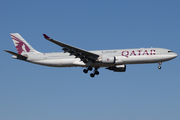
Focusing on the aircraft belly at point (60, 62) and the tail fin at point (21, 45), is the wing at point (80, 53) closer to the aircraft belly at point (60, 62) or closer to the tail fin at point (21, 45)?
the aircraft belly at point (60, 62)

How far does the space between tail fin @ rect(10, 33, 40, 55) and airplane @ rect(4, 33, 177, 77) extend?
Result: 1870 mm

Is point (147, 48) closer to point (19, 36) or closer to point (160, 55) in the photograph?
point (160, 55)

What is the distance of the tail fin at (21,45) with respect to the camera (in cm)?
5353

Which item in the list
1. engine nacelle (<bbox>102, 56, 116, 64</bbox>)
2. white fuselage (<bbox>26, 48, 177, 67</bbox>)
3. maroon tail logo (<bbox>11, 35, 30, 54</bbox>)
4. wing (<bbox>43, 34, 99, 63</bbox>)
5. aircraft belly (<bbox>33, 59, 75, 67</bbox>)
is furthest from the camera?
maroon tail logo (<bbox>11, 35, 30, 54</bbox>)

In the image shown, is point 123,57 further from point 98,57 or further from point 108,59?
point 98,57

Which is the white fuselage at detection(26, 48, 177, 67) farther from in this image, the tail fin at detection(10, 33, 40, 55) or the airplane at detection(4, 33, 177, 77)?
the tail fin at detection(10, 33, 40, 55)

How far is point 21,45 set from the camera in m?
54.2

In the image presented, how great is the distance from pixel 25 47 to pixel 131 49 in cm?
1843

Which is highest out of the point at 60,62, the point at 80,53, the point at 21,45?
the point at 21,45

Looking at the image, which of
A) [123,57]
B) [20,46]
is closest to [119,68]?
[123,57]

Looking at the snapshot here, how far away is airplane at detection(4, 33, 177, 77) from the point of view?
1852 inches

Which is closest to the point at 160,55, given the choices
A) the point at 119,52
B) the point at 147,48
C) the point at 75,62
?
the point at 147,48

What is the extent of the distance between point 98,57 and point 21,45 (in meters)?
14.8

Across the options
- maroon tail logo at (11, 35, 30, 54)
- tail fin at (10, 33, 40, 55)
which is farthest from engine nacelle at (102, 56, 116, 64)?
maroon tail logo at (11, 35, 30, 54)
